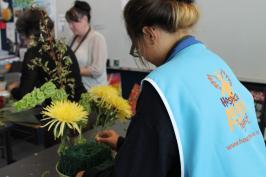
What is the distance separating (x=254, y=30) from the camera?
7.75 feet

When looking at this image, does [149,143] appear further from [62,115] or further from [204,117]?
[62,115]

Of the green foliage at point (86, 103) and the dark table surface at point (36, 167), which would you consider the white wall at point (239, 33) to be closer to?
the dark table surface at point (36, 167)

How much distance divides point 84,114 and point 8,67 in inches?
101

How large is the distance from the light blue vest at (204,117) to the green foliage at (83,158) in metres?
0.31

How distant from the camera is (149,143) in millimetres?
725

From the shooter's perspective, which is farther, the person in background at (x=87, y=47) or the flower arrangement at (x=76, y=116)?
the person in background at (x=87, y=47)

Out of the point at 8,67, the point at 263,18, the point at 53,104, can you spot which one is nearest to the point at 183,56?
the point at 53,104

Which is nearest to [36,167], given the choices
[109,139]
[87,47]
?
[109,139]

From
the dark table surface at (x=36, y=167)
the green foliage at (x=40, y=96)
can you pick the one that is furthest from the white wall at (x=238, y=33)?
the green foliage at (x=40, y=96)

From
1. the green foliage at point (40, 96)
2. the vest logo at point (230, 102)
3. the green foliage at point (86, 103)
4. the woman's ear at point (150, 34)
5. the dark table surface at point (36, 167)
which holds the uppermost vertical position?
the woman's ear at point (150, 34)

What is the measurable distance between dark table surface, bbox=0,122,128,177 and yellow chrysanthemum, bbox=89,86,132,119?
0.97ft

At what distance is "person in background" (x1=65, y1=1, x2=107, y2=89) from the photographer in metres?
2.49

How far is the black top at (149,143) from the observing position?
0.71 metres

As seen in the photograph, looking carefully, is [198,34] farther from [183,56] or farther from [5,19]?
[5,19]
